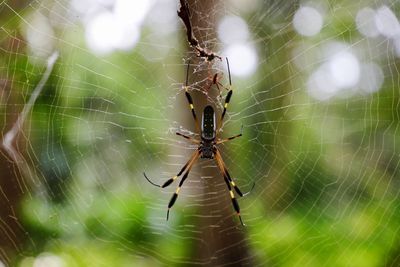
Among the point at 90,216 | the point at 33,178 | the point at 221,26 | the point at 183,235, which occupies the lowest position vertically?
the point at 183,235

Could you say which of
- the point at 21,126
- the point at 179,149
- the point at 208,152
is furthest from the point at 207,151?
the point at 21,126

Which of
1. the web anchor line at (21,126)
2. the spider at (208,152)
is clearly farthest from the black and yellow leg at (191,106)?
the web anchor line at (21,126)

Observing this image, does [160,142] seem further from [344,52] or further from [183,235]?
[344,52]

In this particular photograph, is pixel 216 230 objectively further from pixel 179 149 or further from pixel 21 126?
pixel 21 126

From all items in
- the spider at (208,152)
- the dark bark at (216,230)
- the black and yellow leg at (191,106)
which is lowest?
the dark bark at (216,230)

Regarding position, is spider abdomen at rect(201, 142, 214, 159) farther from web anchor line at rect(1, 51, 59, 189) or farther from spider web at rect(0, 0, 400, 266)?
web anchor line at rect(1, 51, 59, 189)

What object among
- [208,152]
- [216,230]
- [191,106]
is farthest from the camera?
[216,230]

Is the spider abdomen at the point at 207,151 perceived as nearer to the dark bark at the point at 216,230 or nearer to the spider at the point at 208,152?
the spider at the point at 208,152

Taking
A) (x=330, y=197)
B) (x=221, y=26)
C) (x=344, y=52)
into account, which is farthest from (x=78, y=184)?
(x=344, y=52)
